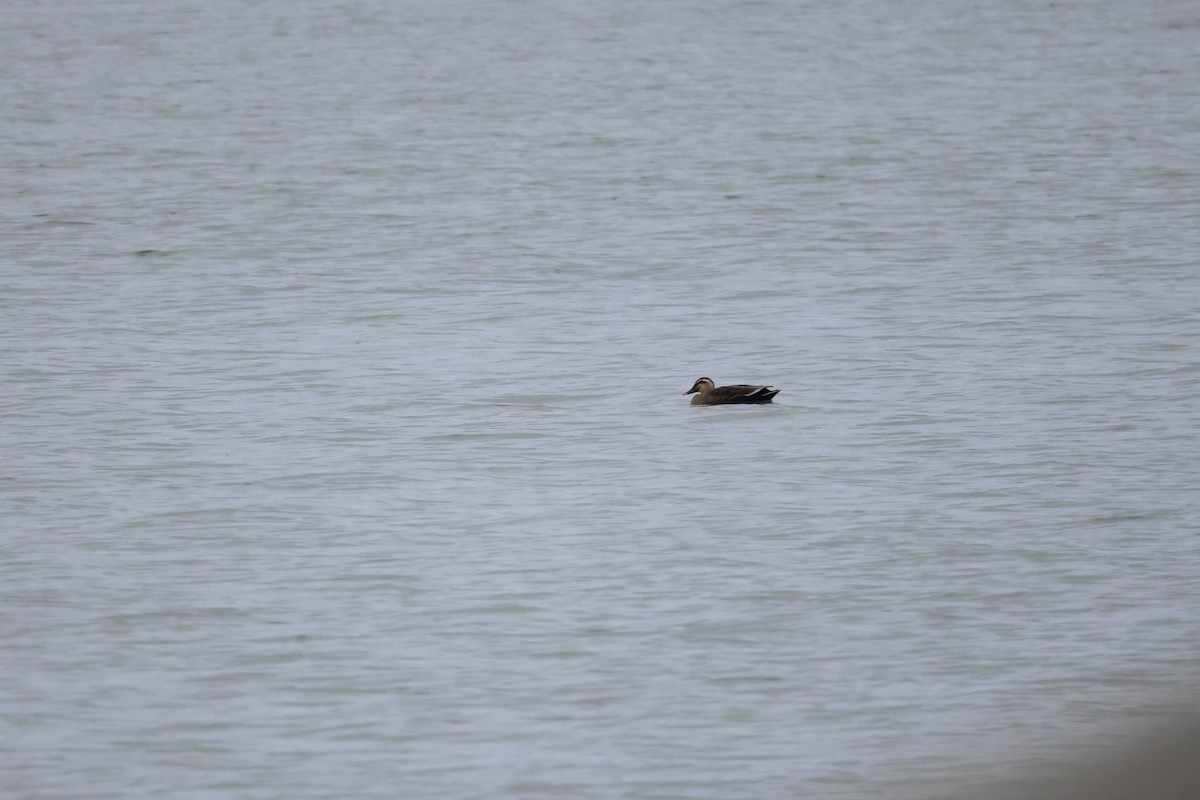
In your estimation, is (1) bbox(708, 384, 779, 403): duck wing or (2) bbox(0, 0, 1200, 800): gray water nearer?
(2) bbox(0, 0, 1200, 800): gray water

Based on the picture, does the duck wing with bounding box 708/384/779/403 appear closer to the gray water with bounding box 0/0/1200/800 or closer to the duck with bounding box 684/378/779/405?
the duck with bounding box 684/378/779/405

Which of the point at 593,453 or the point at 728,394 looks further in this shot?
the point at 728,394

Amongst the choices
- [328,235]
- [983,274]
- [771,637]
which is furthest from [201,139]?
[771,637]

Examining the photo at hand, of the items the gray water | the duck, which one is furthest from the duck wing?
the gray water

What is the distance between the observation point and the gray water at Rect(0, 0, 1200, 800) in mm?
7680

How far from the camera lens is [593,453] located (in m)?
12.0

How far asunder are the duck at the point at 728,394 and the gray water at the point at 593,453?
0.44ft

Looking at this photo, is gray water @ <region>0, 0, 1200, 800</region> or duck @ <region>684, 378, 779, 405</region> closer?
gray water @ <region>0, 0, 1200, 800</region>

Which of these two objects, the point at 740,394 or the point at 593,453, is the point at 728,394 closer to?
the point at 740,394

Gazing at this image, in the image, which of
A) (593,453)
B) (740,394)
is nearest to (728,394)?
(740,394)

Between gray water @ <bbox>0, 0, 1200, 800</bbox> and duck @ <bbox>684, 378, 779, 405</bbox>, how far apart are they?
0.44ft

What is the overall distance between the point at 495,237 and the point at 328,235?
65.7 inches

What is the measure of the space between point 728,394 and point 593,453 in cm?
124

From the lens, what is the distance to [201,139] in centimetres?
2639
